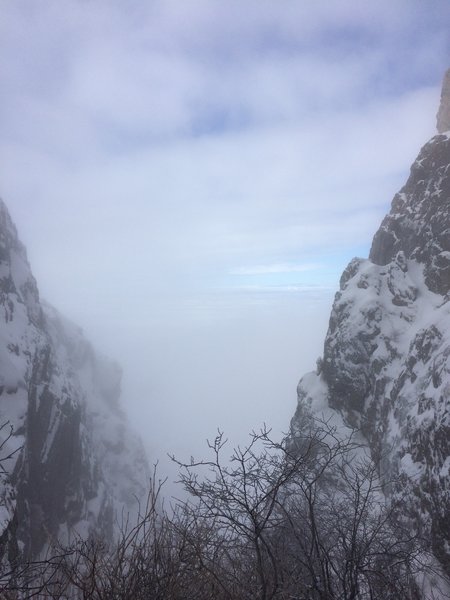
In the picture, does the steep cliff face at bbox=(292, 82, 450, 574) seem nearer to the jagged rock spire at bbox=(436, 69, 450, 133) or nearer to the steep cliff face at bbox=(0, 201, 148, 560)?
the jagged rock spire at bbox=(436, 69, 450, 133)

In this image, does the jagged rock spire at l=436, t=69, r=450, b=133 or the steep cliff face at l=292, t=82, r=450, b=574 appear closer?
the steep cliff face at l=292, t=82, r=450, b=574

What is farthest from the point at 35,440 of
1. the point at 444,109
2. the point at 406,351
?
the point at 444,109

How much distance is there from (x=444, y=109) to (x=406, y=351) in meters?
31.6

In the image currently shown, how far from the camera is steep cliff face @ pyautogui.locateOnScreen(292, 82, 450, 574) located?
17.6 metres

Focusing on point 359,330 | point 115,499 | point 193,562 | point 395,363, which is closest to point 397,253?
point 359,330

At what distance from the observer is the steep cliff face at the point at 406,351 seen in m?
17.6

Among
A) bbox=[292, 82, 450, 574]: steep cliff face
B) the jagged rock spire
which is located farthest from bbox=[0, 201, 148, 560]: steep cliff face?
the jagged rock spire

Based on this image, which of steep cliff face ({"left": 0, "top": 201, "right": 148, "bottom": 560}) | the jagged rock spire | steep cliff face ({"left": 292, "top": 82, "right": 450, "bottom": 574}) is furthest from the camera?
the jagged rock spire

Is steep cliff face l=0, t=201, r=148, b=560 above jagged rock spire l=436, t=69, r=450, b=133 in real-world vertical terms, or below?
below

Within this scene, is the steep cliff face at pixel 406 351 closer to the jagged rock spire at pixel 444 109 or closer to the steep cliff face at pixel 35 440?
the jagged rock spire at pixel 444 109

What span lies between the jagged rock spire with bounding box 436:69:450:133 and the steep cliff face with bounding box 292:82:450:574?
1075 cm

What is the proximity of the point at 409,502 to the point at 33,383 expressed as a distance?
32.2 m

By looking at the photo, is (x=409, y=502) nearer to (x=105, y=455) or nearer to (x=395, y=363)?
(x=395, y=363)

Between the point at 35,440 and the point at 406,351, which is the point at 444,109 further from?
the point at 35,440
